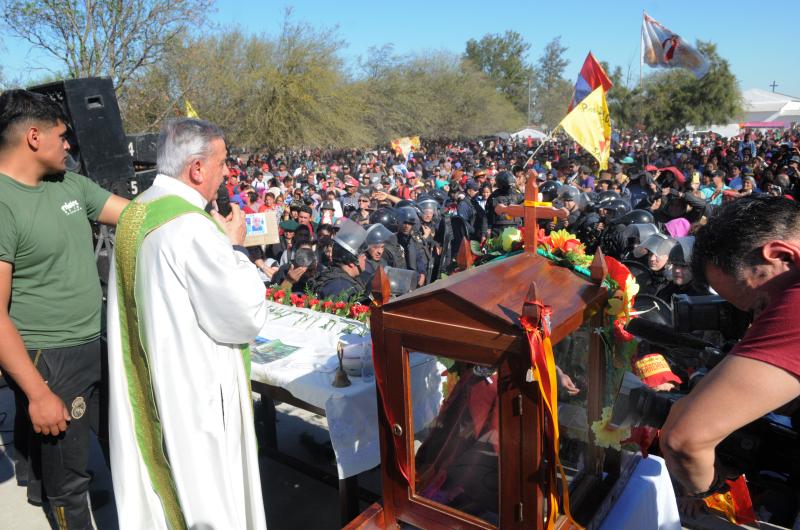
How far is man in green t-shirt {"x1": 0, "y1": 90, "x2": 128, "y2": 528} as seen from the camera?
234 cm

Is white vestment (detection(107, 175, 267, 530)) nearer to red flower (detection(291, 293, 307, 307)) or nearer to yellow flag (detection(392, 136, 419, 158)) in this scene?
red flower (detection(291, 293, 307, 307))

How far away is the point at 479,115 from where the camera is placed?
1994 inches

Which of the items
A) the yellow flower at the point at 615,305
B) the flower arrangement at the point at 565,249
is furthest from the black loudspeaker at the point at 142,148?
the yellow flower at the point at 615,305

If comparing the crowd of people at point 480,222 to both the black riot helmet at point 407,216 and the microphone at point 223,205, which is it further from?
the microphone at point 223,205

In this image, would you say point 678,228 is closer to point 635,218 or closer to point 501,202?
point 635,218

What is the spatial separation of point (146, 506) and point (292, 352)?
109 cm

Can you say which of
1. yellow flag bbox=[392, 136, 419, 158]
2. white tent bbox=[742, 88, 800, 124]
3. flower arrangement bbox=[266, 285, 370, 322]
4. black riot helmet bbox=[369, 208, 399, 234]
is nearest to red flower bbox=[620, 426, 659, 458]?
flower arrangement bbox=[266, 285, 370, 322]

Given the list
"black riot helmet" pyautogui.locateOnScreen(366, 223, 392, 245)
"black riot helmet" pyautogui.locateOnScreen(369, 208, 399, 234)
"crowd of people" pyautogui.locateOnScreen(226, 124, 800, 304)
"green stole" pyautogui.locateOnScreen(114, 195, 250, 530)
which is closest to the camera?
"green stole" pyautogui.locateOnScreen(114, 195, 250, 530)

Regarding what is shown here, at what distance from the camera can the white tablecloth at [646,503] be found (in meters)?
2.28

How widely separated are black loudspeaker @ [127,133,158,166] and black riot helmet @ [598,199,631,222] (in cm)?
591

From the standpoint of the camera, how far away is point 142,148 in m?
Answer: 4.91

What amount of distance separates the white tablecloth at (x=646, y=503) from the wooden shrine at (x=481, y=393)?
10 cm

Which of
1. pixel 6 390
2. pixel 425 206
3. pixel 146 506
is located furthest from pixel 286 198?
pixel 146 506

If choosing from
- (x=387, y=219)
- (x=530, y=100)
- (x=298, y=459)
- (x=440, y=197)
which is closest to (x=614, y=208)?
(x=387, y=219)
